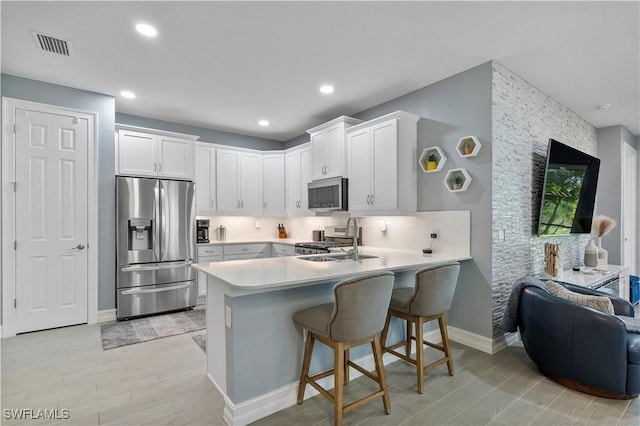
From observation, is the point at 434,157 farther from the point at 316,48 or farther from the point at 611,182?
the point at 611,182

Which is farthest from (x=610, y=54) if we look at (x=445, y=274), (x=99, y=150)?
(x=99, y=150)

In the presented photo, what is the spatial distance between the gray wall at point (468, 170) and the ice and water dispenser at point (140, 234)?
3.51m

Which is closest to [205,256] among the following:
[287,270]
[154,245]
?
[154,245]

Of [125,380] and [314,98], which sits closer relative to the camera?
[125,380]

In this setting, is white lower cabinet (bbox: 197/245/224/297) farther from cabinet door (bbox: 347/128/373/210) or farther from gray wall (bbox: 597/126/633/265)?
gray wall (bbox: 597/126/633/265)

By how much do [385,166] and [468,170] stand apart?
901 millimetres

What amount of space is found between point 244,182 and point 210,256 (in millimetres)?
1403

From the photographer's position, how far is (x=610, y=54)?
10.1 ft

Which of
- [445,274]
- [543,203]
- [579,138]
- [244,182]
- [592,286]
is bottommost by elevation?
[592,286]

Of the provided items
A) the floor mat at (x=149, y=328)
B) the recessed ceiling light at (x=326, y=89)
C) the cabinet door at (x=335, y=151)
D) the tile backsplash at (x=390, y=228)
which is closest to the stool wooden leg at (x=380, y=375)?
the tile backsplash at (x=390, y=228)

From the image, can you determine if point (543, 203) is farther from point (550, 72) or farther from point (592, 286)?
point (550, 72)

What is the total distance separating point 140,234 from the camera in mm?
4246

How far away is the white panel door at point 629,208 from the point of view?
17.0 feet

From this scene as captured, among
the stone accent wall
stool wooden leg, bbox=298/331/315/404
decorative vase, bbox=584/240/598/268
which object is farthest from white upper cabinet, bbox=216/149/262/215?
decorative vase, bbox=584/240/598/268
